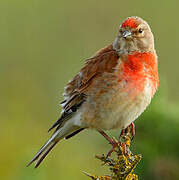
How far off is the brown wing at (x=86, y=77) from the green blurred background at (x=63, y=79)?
0.72 metres

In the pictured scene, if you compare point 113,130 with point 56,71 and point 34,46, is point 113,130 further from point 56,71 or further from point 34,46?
point 34,46

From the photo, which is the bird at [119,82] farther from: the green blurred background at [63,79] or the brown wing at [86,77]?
the green blurred background at [63,79]

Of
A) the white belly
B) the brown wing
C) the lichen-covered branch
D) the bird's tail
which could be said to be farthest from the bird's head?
the lichen-covered branch

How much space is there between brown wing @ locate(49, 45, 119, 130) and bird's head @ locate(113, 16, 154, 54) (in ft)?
0.37

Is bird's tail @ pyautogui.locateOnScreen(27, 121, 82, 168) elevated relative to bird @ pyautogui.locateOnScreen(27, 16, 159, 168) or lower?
lower

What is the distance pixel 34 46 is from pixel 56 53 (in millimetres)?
→ 657

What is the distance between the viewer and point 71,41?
1224 cm

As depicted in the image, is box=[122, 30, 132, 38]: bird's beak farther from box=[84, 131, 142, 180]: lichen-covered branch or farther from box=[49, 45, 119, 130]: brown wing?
box=[84, 131, 142, 180]: lichen-covered branch

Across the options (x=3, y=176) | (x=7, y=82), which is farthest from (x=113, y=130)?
(x=7, y=82)

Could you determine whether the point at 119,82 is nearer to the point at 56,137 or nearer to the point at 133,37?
the point at 133,37

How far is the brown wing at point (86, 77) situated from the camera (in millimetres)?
6957

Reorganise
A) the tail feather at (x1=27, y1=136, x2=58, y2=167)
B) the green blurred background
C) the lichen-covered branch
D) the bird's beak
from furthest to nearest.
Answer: the green blurred background → the tail feather at (x1=27, y1=136, x2=58, y2=167) → the bird's beak → the lichen-covered branch

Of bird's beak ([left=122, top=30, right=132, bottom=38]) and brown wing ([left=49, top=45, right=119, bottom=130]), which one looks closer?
bird's beak ([left=122, top=30, right=132, bottom=38])

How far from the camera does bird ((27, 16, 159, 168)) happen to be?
272 inches
